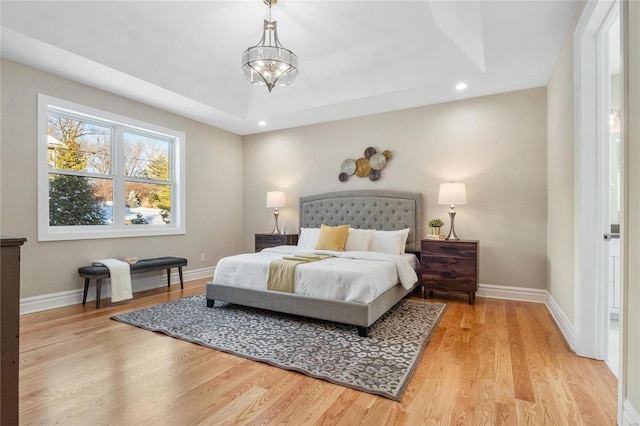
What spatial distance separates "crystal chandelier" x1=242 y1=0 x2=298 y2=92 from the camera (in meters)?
2.88

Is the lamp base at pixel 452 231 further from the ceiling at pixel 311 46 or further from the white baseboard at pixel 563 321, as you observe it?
the ceiling at pixel 311 46

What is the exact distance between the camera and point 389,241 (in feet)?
14.1

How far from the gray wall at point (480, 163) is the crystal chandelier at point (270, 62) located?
2161mm

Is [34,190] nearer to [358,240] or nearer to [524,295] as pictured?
[358,240]

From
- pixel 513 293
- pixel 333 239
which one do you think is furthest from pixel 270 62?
pixel 513 293

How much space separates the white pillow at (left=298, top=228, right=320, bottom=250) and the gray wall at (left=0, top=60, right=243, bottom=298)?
1.75 meters

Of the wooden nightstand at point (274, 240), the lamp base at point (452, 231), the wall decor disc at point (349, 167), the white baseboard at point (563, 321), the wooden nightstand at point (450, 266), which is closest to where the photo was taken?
the white baseboard at point (563, 321)

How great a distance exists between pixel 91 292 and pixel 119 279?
54cm

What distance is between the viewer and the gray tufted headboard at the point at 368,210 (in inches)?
180

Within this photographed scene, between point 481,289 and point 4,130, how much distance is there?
566 centimetres

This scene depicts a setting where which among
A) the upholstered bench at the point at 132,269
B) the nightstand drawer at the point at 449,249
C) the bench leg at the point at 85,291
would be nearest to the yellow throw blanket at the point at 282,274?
the nightstand drawer at the point at 449,249

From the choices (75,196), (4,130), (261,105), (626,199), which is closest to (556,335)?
(626,199)

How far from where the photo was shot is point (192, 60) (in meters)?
3.96

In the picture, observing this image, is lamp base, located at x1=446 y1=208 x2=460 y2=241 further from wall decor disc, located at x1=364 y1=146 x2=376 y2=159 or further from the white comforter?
wall decor disc, located at x1=364 y1=146 x2=376 y2=159
